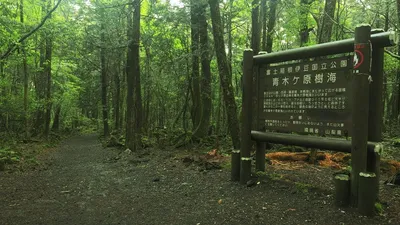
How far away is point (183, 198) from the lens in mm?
6055

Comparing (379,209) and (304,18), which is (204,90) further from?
(379,209)

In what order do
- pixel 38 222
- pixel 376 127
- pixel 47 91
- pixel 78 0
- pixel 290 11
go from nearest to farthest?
1. pixel 376 127
2. pixel 38 222
3. pixel 290 11
4. pixel 78 0
5. pixel 47 91

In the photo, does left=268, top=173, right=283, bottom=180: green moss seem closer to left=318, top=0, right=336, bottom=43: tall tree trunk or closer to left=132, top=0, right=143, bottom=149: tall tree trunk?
left=318, top=0, right=336, bottom=43: tall tree trunk

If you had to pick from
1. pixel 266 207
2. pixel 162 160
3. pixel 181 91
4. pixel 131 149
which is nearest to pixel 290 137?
pixel 266 207

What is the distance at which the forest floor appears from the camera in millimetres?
4633

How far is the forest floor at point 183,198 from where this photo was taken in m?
4.63

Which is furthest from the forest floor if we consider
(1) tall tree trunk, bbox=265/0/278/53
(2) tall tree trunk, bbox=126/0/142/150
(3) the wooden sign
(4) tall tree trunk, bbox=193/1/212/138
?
(1) tall tree trunk, bbox=265/0/278/53

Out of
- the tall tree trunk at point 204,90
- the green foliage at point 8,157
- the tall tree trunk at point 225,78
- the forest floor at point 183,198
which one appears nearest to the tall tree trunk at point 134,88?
the tall tree trunk at point 204,90

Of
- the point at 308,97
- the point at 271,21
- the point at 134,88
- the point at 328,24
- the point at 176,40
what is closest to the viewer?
the point at 308,97

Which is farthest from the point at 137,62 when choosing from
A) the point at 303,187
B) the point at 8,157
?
the point at 303,187

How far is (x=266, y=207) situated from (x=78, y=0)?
18.7 m

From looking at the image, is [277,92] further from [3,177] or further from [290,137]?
[3,177]

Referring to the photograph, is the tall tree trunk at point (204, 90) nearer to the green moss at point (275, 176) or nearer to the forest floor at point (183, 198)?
the forest floor at point (183, 198)

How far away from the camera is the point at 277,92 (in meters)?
6.12
